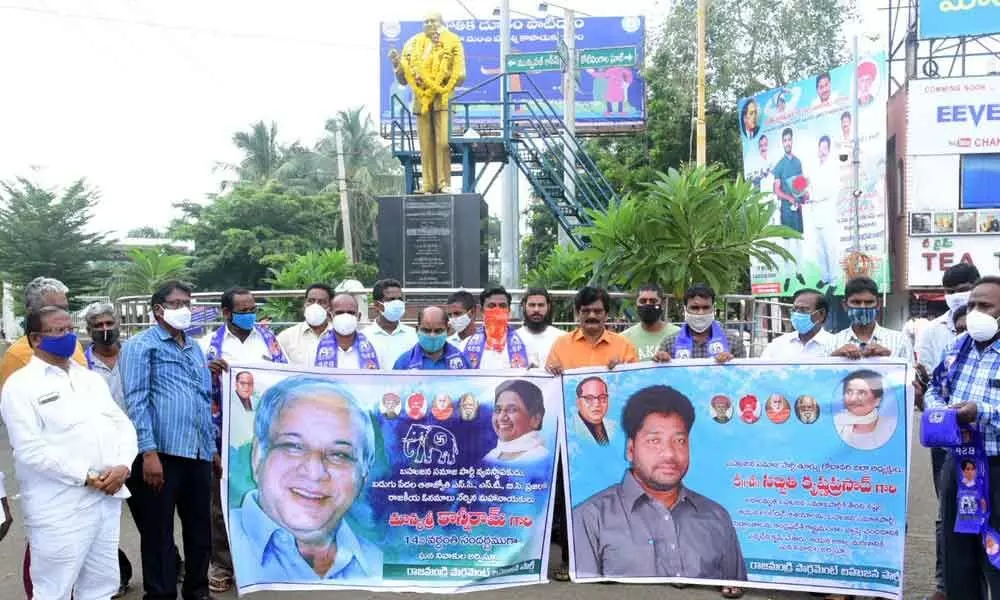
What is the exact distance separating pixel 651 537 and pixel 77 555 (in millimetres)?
2922

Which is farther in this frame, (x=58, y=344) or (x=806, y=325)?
(x=806, y=325)

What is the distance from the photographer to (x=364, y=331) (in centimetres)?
637

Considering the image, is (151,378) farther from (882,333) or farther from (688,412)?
(882,333)

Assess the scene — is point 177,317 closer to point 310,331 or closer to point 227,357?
point 227,357

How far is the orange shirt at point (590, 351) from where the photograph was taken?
5137mm

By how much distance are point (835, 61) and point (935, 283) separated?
7.92m

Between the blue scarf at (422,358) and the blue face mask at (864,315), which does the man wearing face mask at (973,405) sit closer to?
the blue face mask at (864,315)

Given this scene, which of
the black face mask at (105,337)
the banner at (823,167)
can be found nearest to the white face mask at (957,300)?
the black face mask at (105,337)

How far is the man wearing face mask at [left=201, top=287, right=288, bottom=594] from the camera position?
4852 millimetres

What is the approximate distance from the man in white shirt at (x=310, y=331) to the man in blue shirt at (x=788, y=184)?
1944 centimetres

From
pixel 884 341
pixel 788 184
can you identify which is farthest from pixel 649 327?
pixel 788 184

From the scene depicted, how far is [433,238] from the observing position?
38.7 feet

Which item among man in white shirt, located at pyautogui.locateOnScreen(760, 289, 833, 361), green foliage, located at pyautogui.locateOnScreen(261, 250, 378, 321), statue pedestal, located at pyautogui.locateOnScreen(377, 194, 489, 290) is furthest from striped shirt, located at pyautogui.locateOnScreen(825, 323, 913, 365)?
green foliage, located at pyautogui.locateOnScreen(261, 250, 378, 321)

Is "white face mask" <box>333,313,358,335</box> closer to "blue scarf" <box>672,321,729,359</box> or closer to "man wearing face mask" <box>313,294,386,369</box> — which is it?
"man wearing face mask" <box>313,294,386,369</box>
